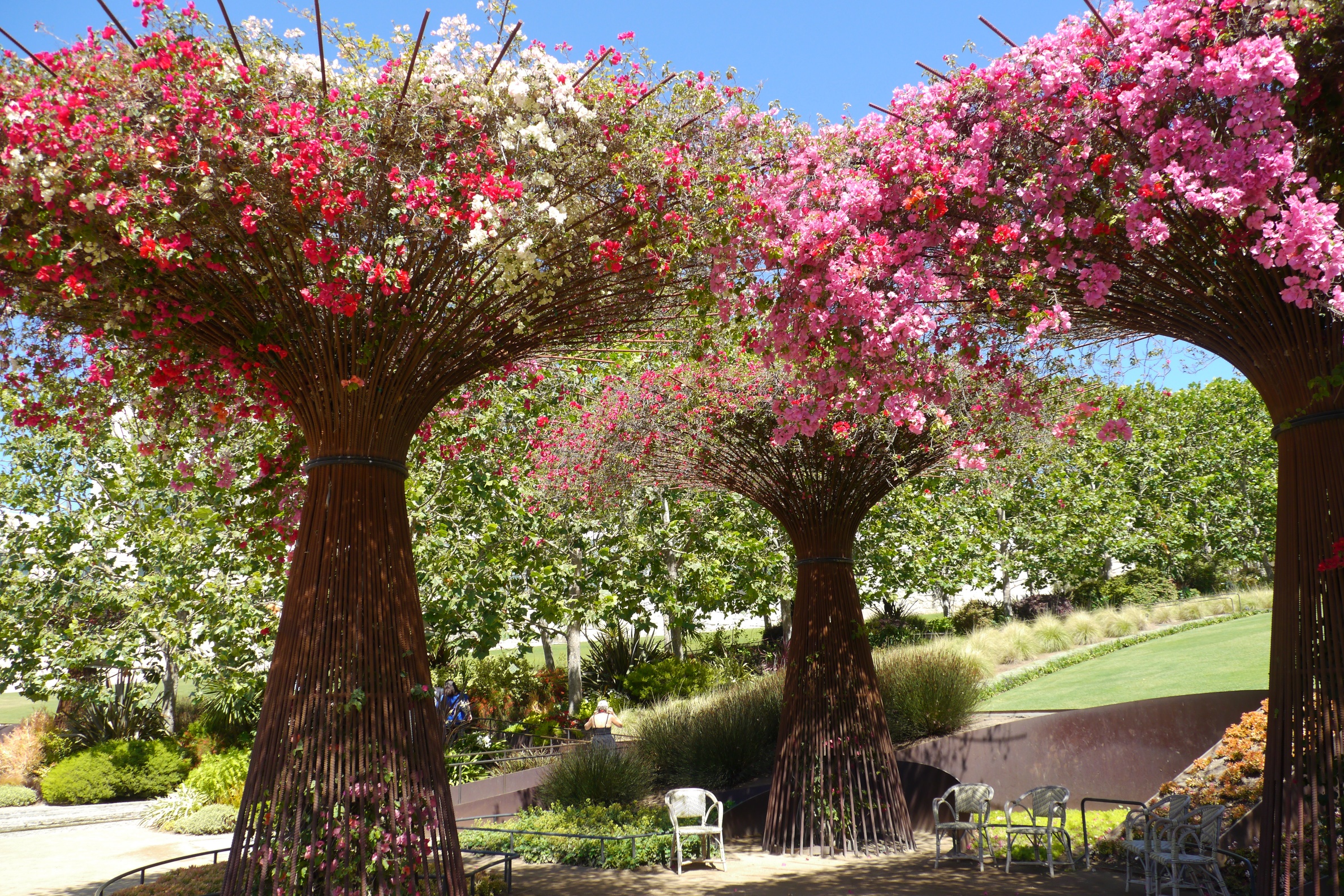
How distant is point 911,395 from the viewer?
4695 mm

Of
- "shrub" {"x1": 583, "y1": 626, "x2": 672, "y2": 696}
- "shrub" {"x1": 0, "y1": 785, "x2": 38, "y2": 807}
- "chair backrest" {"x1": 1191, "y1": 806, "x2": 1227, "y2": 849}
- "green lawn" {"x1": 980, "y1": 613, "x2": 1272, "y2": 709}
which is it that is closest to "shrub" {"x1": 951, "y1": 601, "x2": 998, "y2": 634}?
"green lawn" {"x1": 980, "y1": 613, "x2": 1272, "y2": 709}

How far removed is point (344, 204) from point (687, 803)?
18.4 ft

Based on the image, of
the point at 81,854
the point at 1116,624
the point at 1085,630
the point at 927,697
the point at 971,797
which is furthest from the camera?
the point at 1116,624

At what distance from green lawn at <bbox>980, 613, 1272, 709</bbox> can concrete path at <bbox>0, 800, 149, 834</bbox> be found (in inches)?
512

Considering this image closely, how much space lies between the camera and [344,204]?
359 centimetres

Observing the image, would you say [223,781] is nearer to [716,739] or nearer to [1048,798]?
[716,739]

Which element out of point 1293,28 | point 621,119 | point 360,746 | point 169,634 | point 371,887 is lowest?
point 371,887

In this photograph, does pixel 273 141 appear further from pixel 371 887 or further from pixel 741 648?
pixel 741 648

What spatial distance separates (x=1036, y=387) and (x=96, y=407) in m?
5.49

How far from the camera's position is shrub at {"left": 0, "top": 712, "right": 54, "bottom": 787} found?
17.0m

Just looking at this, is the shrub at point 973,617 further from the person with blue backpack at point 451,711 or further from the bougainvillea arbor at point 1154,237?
the bougainvillea arbor at point 1154,237

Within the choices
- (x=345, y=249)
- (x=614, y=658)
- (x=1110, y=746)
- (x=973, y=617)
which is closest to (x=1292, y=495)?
(x=345, y=249)

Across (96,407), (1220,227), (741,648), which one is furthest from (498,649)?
(1220,227)

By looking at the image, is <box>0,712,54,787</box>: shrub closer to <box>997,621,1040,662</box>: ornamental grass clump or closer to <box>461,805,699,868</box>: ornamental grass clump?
<box>461,805,699,868</box>: ornamental grass clump
